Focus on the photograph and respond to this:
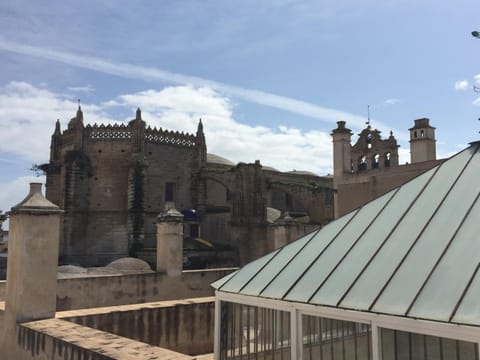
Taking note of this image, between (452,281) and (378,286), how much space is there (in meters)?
0.78

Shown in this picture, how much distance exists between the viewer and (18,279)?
7.94m

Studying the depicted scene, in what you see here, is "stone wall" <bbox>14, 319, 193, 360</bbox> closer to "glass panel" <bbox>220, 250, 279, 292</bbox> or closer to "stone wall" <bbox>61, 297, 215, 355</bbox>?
"stone wall" <bbox>61, 297, 215, 355</bbox>

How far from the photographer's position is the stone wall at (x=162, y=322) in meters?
8.47

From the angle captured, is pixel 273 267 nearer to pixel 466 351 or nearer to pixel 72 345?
pixel 466 351

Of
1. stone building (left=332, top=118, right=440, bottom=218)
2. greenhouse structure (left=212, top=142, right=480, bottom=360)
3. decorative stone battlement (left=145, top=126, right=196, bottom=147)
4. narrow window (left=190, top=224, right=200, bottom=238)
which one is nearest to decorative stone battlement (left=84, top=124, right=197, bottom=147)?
decorative stone battlement (left=145, top=126, right=196, bottom=147)

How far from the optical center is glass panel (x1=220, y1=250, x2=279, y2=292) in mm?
6465

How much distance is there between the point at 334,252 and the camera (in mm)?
5938

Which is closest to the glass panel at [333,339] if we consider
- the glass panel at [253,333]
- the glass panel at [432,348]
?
the glass panel at [253,333]

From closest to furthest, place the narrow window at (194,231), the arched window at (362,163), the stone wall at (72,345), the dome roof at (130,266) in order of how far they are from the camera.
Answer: the stone wall at (72,345) → the dome roof at (130,266) → the arched window at (362,163) → the narrow window at (194,231)

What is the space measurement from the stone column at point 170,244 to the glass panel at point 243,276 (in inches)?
284

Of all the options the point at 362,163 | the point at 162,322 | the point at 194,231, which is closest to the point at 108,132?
the point at 194,231

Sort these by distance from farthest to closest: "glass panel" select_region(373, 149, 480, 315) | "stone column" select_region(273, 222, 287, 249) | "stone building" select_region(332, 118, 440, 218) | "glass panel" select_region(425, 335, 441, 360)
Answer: "stone column" select_region(273, 222, 287, 249) → "stone building" select_region(332, 118, 440, 218) → "glass panel" select_region(425, 335, 441, 360) → "glass panel" select_region(373, 149, 480, 315)

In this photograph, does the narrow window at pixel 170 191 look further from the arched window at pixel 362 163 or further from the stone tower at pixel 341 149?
the stone tower at pixel 341 149

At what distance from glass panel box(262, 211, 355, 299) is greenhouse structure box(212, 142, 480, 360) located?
0.02 m
